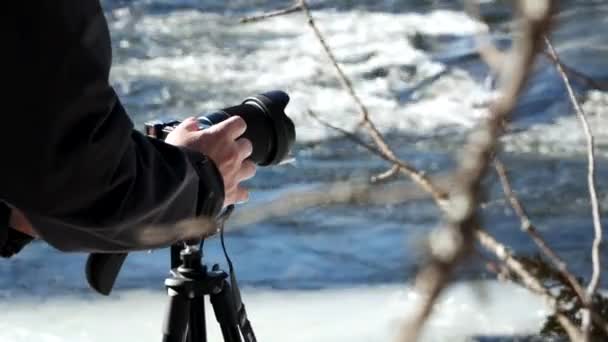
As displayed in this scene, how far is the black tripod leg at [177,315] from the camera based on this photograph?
5.34 ft

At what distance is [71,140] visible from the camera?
118 centimetres

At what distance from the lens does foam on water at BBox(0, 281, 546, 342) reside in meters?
2.79

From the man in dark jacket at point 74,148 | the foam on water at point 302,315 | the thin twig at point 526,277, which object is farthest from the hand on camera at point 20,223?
the foam on water at point 302,315

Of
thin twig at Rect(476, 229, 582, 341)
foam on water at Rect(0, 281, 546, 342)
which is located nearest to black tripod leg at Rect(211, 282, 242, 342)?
thin twig at Rect(476, 229, 582, 341)

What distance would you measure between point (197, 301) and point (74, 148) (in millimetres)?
494

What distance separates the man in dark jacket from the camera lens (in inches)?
9.2

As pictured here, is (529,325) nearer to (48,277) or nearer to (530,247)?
(530,247)

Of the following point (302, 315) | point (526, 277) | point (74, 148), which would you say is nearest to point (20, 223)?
point (74, 148)

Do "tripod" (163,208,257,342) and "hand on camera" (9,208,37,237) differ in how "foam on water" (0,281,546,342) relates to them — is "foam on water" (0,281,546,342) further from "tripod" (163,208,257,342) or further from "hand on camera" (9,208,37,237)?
"hand on camera" (9,208,37,237)

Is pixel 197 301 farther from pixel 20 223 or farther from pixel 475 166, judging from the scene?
pixel 475 166

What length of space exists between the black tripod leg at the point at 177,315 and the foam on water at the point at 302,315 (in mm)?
1153

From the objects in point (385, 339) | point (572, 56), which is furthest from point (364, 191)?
point (572, 56)

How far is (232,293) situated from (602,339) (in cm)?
61

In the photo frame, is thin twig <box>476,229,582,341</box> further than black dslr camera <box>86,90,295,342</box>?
No
